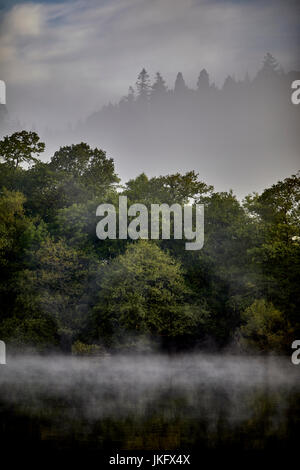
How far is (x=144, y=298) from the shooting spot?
45.5 meters

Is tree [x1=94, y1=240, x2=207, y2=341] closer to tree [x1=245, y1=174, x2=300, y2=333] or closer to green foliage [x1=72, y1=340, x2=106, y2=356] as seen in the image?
green foliage [x1=72, y1=340, x2=106, y2=356]

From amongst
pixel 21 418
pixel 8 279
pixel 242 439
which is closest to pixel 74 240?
pixel 8 279

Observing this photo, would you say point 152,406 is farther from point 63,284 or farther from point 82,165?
point 82,165

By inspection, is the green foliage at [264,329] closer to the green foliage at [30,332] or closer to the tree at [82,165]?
the green foliage at [30,332]

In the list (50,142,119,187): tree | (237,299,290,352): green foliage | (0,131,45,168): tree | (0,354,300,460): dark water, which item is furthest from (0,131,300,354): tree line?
(0,131,45,168): tree

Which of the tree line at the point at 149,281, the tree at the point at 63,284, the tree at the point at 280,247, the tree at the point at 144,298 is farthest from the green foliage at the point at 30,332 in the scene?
the tree at the point at 280,247

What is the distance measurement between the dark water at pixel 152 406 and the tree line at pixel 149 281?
3.71 m

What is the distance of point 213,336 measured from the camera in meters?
47.3

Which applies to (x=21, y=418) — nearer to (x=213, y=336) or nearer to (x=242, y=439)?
(x=242, y=439)

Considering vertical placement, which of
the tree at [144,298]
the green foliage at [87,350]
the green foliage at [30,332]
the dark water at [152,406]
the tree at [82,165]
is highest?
the tree at [82,165]

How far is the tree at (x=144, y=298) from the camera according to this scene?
44.9 m

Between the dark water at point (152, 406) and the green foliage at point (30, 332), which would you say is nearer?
the dark water at point (152, 406)

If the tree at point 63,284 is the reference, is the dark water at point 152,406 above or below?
below

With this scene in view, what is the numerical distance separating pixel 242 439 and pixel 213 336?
87.5 ft
